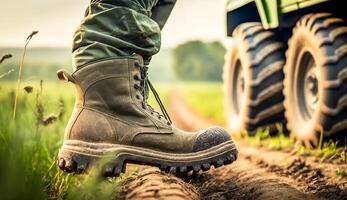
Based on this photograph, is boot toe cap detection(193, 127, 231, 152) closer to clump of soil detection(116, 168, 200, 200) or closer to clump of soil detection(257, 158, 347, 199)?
clump of soil detection(116, 168, 200, 200)

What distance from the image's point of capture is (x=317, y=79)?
13.8 feet

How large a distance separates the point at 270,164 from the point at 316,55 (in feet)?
3.14

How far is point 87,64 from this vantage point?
234 cm

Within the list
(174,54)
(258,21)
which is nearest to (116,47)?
(258,21)

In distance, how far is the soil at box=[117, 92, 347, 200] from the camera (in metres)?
2.10

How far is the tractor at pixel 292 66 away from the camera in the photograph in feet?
12.3

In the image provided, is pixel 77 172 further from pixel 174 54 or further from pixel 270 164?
pixel 174 54

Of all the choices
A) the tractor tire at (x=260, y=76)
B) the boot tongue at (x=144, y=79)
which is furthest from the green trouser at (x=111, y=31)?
the tractor tire at (x=260, y=76)

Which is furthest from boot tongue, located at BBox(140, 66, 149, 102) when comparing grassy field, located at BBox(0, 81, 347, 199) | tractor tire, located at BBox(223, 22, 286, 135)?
tractor tire, located at BBox(223, 22, 286, 135)

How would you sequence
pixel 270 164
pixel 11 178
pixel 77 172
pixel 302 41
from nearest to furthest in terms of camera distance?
1. pixel 11 178
2. pixel 77 172
3. pixel 270 164
4. pixel 302 41

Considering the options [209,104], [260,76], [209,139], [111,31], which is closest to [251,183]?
[209,139]

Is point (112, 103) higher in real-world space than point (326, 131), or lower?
higher

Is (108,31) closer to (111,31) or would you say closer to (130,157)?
(111,31)

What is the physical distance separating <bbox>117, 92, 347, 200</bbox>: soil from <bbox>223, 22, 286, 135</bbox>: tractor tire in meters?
1.52
